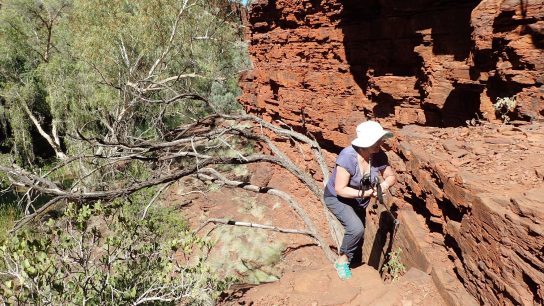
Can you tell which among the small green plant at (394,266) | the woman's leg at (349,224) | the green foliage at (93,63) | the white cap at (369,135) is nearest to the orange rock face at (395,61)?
the white cap at (369,135)

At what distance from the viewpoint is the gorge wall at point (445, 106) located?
3.00 metres

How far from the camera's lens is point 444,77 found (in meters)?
6.56

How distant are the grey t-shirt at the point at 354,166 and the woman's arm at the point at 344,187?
0.05 m

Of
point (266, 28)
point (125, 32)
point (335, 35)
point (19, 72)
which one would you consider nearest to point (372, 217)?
point (335, 35)

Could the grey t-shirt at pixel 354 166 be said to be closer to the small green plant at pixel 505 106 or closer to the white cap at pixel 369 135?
the white cap at pixel 369 135

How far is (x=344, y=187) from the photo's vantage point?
13.7 ft

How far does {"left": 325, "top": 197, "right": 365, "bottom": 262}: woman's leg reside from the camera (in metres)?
4.47

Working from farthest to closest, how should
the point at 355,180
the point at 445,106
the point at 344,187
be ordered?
A: the point at 445,106 < the point at 355,180 < the point at 344,187

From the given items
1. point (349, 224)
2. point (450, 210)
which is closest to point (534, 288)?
point (450, 210)

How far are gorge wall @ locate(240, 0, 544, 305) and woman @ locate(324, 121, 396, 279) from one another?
469 mm

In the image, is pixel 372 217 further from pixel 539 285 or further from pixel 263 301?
pixel 539 285

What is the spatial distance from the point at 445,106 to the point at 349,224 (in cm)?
327

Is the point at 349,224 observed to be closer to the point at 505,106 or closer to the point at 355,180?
the point at 355,180

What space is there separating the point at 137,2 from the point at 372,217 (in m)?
14.2
